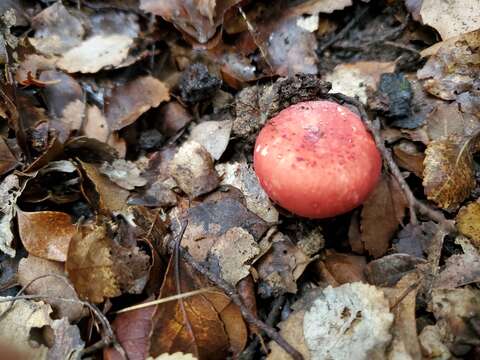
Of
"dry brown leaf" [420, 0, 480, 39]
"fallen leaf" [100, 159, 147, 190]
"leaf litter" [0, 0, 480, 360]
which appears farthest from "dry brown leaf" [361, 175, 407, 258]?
"fallen leaf" [100, 159, 147, 190]

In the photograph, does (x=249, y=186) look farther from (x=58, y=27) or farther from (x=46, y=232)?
(x=58, y=27)

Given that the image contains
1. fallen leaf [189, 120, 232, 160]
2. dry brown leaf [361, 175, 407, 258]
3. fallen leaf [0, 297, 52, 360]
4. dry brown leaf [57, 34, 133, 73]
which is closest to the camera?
fallen leaf [0, 297, 52, 360]

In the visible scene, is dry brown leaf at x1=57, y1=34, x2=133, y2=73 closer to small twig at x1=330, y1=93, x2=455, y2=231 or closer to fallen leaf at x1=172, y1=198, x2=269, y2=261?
fallen leaf at x1=172, y1=198, x2=269, y2=261

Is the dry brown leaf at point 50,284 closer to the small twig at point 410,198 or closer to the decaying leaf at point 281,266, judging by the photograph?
the decaying leaf at point 281,266

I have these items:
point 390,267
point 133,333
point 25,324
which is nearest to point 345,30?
point 390,267

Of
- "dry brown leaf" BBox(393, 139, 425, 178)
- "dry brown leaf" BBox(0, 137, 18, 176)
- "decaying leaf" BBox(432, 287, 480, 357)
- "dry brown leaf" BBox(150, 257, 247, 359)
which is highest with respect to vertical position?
"dry brown leaf" BBox(0, 137, 18, 176)

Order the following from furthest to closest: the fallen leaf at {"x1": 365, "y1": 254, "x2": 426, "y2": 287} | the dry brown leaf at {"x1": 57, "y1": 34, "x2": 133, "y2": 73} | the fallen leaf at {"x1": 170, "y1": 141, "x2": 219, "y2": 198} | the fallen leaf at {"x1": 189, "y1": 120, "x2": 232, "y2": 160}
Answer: the dry brown leaf at {"x1": 57, "y1": 34, "x2": 133, "y2": 73} < the fallen leaf at {"x1": 189, "y1": 120, "x2": 232, "y2": 160} < the fallen leaf at {"x1": 170, "y1": 141, "x2": 219, "y2": 198} < the fallen leaf at {"x1": 365, "y1": 254, "x2": 426, "y2": 287}

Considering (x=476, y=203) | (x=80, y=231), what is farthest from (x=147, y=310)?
(x=476, y=203)
